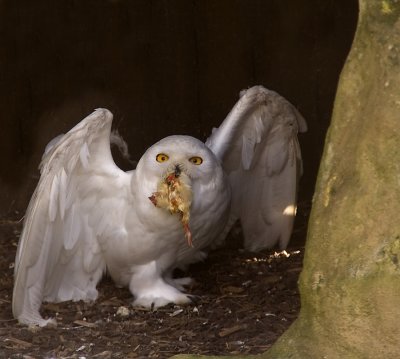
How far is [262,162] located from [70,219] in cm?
128

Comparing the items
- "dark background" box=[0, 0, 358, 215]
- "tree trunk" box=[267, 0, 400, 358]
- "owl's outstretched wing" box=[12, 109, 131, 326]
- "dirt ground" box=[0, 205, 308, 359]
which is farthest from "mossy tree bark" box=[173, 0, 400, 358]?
"dark background" box=[0, 0, 358, 215]

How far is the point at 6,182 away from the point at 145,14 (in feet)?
4.47

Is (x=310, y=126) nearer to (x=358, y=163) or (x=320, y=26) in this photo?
(x=320, y=26)

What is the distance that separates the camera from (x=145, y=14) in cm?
625

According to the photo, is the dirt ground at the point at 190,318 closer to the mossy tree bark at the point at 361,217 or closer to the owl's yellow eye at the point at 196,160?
the owl's yellow eye at the point at 196,160

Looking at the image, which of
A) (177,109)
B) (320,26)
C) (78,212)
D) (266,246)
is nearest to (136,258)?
(78,212)

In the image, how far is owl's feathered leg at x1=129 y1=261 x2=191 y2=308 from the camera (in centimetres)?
499

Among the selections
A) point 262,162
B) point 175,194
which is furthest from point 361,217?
point 262,162

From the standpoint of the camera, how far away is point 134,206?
496 cm

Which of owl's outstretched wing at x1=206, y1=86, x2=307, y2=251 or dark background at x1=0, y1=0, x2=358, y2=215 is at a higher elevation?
dark background at x1=0, y1=0, x2=358, y2=215

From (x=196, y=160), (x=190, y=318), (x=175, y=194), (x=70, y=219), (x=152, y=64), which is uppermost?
(x=152, y=64)

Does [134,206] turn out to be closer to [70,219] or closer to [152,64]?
[70,219]

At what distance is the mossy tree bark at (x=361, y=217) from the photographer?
3055 mm

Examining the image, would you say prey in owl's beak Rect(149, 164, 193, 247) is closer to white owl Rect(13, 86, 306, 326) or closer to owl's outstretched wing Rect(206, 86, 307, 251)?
white owl Rect(13, 86, 306, 326)
